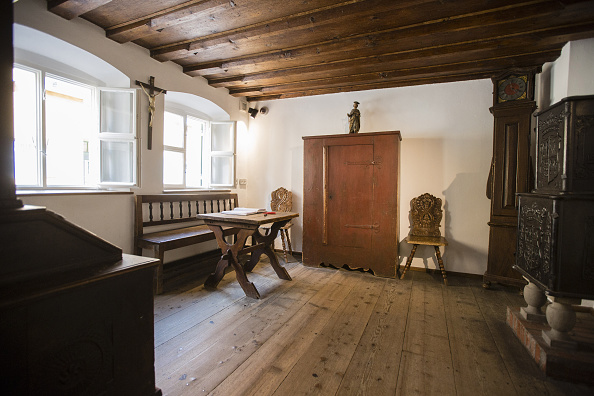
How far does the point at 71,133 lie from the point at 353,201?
11.8 ft

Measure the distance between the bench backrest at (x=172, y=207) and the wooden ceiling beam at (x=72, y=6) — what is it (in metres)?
1.93

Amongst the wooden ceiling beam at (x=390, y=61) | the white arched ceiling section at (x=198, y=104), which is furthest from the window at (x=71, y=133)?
the wooden ceiling beam at (x=390, y=61)

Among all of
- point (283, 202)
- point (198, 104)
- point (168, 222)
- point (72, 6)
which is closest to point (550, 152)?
point (283, 202)

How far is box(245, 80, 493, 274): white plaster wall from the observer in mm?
3998

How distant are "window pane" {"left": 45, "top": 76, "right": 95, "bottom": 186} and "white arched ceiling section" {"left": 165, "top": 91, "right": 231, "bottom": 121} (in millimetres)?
1072

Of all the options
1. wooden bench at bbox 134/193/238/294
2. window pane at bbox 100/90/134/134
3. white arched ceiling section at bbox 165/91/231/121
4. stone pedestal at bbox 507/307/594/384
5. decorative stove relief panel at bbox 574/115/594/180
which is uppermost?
white arched ceiling section at bbox 165/91/231/121

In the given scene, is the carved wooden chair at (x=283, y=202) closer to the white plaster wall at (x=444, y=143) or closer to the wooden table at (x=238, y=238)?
the white plaster wall at (x=444, y=143)

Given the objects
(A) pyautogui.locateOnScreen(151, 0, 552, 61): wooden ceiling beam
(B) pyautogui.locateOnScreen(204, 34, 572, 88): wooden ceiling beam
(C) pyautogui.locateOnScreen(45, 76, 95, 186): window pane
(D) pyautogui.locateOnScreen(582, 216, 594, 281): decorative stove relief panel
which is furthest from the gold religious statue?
(C) pyautogui.locateOnScreen(45, 76, 95, 186): window pane

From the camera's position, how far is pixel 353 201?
13.2 feet

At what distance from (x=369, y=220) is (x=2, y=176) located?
359 centimetres

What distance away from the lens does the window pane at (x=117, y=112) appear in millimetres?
3451

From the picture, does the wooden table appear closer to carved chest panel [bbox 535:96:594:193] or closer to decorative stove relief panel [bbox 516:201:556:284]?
decorative stove relief panel [bbox 516:201:556:284]

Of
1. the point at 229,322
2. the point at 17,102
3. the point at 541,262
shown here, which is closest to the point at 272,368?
the point at 229,322

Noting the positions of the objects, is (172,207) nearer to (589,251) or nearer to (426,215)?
(426,215)
